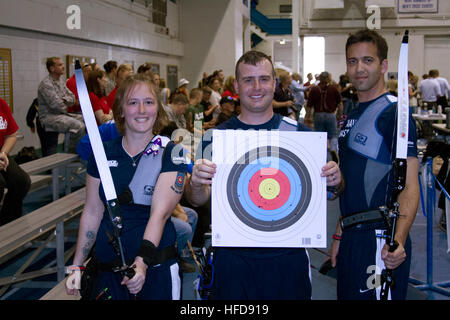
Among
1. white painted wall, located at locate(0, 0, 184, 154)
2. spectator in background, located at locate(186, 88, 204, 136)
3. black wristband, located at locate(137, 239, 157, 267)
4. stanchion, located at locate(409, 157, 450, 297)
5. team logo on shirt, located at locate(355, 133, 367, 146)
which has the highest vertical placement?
white painted wall, located at locate(0, 0, 184, 154)

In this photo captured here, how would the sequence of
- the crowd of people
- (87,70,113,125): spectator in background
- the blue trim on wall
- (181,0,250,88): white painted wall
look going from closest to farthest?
the crowd of people
(87,70,113,125): spectator in background
(181,0,250,88): white painted wall
the blue trim on wall

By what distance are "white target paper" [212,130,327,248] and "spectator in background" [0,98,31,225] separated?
2909 mm

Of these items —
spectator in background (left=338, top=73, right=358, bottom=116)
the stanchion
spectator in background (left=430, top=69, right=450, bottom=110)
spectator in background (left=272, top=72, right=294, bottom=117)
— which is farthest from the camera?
spectator in background (left=430, top=69, right=450, bottom=110)

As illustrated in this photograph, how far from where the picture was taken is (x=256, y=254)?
1.82 m

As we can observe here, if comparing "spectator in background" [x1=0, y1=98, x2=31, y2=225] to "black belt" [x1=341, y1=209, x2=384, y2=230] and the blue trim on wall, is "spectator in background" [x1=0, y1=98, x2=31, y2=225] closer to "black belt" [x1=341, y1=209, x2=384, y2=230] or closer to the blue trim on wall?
"black belt" [x1=341, y1=209, x2=384, y2=230]

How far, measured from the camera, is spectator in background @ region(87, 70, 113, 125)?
197 inches

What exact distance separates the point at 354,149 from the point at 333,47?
807 inches

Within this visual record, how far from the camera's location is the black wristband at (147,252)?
1713mm

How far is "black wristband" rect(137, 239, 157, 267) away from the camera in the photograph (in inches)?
67.4

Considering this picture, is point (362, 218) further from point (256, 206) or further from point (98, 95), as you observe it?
point (98, 95)

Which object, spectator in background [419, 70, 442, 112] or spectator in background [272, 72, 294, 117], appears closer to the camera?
spectator in background [272, 72, 294, 117]

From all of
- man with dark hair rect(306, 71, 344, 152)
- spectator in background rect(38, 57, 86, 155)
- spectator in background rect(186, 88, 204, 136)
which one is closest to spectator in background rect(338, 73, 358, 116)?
man with dark hair rect(306, 71, 344, 152)

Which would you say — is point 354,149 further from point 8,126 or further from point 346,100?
point 346,100

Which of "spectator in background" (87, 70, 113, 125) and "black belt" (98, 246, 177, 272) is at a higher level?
"spectator in background" (87, 70, 113, 125)
